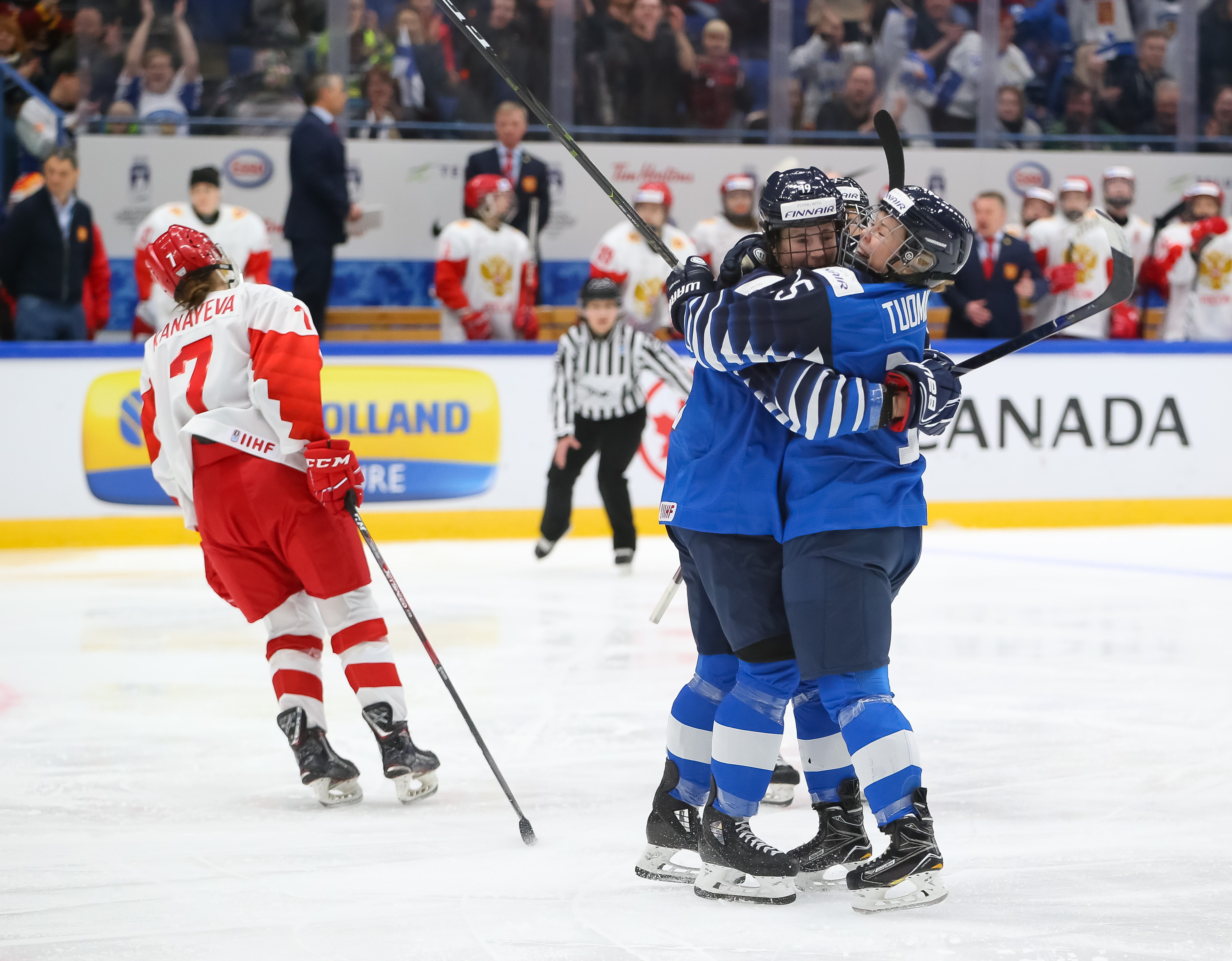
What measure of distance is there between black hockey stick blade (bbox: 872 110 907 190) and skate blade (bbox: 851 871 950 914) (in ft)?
4.23

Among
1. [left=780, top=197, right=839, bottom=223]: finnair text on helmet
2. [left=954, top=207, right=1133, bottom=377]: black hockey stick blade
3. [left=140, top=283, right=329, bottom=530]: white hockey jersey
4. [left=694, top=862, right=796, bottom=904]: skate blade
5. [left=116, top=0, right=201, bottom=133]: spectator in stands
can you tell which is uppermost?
[left=116, top=0, right=201, bottom=133]: spectator in stands

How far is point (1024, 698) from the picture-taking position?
4578 mm

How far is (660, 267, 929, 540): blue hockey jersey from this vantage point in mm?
2559

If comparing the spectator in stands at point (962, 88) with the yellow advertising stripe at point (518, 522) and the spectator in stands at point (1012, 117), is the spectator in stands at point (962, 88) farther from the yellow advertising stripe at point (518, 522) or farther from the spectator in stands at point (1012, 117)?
the yellow advertising stripe at point (518, 522)

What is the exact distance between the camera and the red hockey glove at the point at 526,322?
9.26 metres

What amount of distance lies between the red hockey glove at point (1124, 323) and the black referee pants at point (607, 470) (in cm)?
407

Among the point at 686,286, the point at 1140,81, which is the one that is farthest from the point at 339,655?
the point at 1140,81

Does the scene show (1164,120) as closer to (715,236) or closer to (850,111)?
(850,111)

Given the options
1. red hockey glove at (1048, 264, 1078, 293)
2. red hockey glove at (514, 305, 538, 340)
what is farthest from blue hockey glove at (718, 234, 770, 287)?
red hockey glove at (1048, 264, 1078, 293)

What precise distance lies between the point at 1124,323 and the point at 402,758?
784 cm

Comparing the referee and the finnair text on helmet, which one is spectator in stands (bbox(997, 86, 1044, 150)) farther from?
the finnair text on helmet

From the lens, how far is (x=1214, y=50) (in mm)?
11273

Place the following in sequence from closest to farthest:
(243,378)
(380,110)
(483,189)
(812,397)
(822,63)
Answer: (812,397)
(243,378)
(483,189)
(380,110)
(822,63)

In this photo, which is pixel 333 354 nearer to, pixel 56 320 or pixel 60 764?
pixel 56 320
